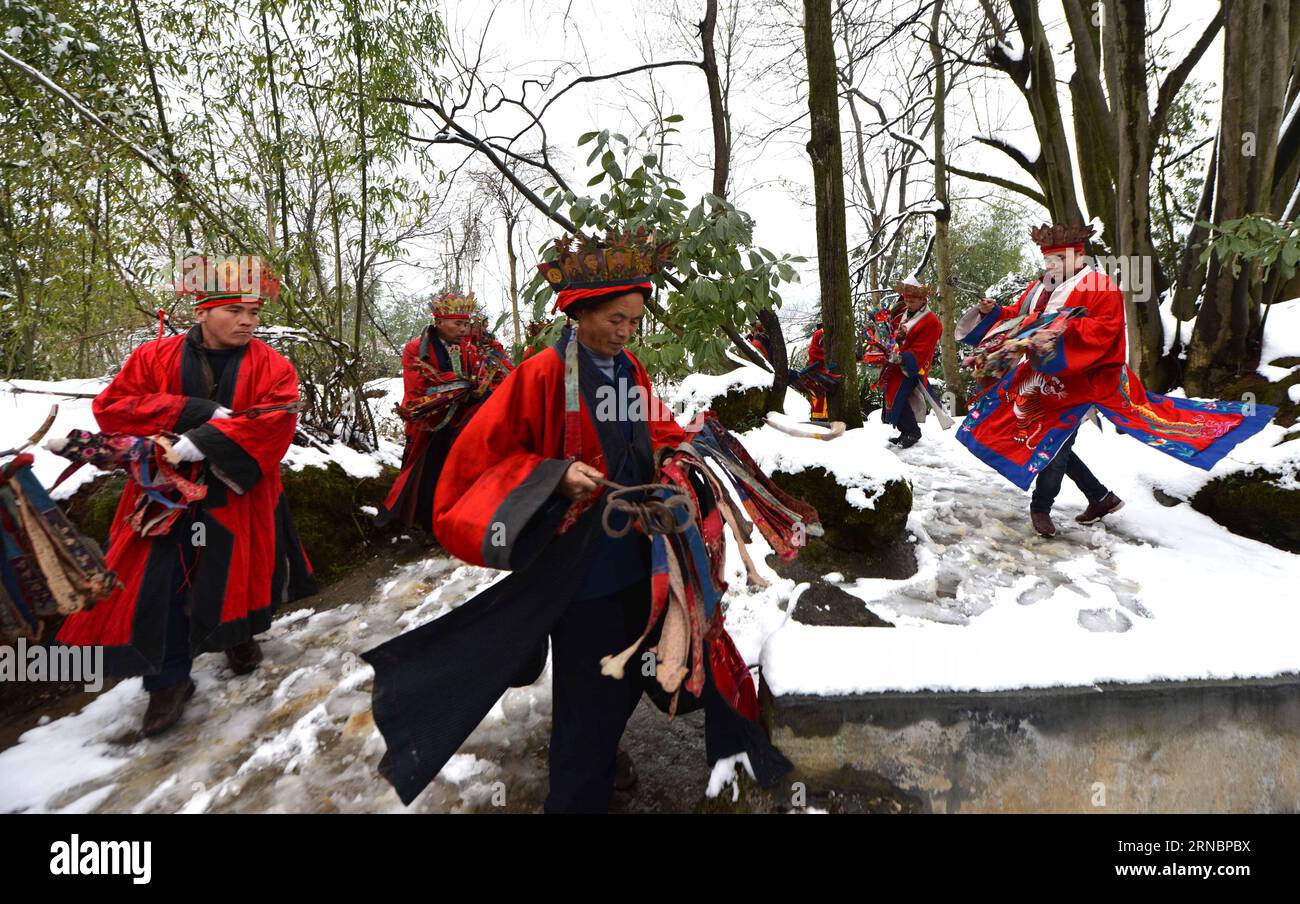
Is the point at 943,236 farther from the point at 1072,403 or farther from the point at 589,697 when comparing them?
the point at 589,697

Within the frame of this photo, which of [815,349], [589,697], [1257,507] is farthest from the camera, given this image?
[815,349]

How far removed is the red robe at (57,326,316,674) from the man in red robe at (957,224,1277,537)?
421 cm

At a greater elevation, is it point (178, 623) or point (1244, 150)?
point (1244, 150)

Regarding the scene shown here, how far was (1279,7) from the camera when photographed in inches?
169

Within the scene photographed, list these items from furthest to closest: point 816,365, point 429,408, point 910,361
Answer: point 816,365, point 910,361, point 429,408

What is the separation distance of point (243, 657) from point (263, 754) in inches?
31.8

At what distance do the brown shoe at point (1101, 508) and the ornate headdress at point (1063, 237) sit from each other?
5.34 feet

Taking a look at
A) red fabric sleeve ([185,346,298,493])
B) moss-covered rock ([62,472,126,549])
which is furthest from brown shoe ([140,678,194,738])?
moss-covered rock ([62,472,126,549])

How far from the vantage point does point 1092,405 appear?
11.7 feet

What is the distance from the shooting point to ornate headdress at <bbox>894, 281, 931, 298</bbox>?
20.0 feet

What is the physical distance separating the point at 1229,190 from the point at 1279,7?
4.65 ft

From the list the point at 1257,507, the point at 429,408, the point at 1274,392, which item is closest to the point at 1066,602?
the point at 1257,507

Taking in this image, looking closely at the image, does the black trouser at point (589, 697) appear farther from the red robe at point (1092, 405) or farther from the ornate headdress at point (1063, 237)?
the ornate headdress at point (1063, 237)
